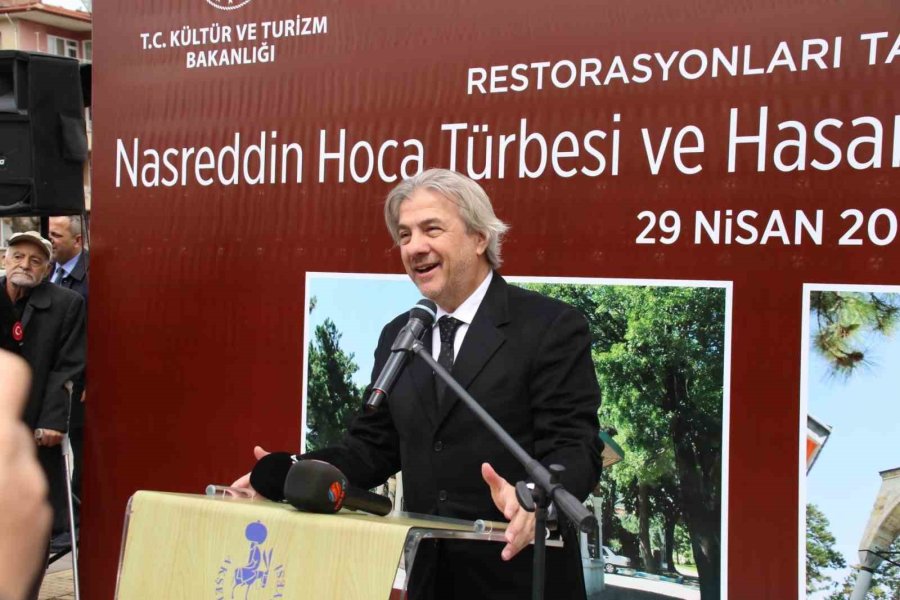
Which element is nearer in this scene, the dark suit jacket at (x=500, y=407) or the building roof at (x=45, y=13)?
the dark suit jacket at (x=500, y=407)

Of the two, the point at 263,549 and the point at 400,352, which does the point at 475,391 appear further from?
the point at 263,549

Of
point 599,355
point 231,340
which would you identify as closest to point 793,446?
point 599,355

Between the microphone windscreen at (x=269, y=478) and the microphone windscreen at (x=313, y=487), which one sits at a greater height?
the microphone windscreen at (x=313, y=487)

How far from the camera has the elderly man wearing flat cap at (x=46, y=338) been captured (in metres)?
5.16

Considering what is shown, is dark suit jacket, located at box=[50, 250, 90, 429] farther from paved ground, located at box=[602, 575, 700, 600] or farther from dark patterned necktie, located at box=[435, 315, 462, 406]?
dark patterned necktie, located at box=[435, 315, 462, 406]

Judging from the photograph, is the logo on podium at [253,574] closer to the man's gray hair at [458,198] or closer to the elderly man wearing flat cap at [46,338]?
the man's gray hair at [458,198]

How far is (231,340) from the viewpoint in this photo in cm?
435

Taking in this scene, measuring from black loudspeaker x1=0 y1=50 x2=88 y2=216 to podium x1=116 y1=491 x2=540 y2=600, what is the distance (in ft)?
9.66

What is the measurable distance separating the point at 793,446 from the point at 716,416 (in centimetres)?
26

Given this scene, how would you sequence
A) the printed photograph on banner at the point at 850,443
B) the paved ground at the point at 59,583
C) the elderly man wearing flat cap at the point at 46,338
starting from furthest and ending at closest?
the paved ground at the point at 59,583
the elderly man wearing flat cap at the point at 46,338
the printed photograph on banner at the point at 850,443

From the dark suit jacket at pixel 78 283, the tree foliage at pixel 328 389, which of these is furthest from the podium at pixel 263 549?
the dark suit jacket at pixel 78 283

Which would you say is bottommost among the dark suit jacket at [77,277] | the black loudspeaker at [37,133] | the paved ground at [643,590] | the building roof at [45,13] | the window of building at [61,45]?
the paved ground at [643,590]

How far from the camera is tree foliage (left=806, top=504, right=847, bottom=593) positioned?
10.3 feet

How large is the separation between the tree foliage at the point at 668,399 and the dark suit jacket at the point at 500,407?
42.8 inches
